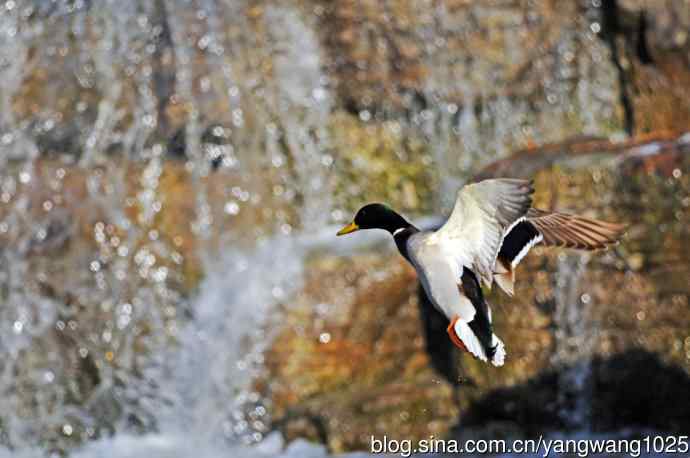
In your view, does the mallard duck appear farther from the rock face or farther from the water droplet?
the water droplet

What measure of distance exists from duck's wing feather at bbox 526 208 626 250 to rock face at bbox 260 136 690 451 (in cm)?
218

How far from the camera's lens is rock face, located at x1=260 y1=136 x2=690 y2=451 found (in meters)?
7.37

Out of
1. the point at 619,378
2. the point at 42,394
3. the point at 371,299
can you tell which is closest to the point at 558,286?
the point at 619,378

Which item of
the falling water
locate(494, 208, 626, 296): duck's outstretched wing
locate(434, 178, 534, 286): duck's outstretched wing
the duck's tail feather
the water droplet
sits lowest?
the water droplet

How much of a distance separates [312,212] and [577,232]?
3831mm

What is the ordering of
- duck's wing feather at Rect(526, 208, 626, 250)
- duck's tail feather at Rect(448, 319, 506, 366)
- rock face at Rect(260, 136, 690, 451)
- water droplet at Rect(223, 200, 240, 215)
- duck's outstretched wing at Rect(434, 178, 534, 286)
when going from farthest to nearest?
water droplet at Rect(223, 200, 240, 215) → rock face at Rect(260, 136, 690, 451) → duck's wing feather at Rect(526, 208, 626, 250) → duck's tail feather at Rect(448, 319, 506, 366) → duck's outstretched wing at Rect(434, 178, 534, 286)

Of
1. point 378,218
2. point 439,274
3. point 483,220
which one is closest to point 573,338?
point 378,218

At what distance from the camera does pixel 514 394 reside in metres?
7.51

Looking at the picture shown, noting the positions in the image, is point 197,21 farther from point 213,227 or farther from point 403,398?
point 403,398

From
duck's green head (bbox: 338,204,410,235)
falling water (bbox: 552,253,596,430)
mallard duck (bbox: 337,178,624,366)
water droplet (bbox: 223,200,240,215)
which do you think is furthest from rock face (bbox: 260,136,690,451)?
duck's green head (bbox: 338,204,410,235)

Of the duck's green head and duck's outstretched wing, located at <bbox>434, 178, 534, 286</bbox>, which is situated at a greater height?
duck's outstretched wing, located at <bbox>434, 178, 534, 286</bbox>

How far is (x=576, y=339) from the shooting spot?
24.4 ft

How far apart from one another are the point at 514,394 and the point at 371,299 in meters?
0.95

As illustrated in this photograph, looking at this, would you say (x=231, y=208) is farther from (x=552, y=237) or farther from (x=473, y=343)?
(x=473, y=343)
